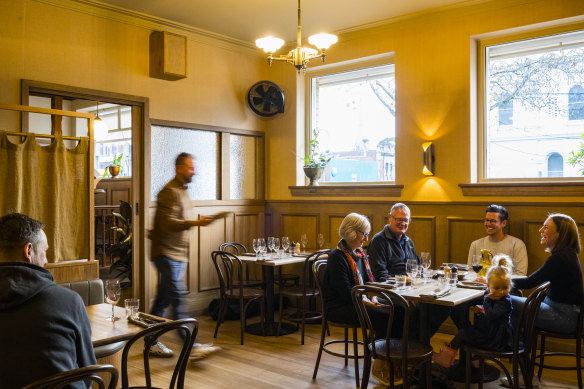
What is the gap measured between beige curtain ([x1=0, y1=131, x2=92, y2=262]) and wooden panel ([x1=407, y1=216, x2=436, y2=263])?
10.4 ft

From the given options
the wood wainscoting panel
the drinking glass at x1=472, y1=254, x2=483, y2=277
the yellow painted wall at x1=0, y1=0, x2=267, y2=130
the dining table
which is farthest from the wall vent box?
the drinking glass at x1=472, y1=254, x2=483, y2=277

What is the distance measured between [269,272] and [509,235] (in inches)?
89.8

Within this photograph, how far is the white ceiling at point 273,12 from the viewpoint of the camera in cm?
518

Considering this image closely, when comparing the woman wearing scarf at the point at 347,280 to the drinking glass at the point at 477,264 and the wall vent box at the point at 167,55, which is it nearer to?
the drinking glass at the point at 477,264

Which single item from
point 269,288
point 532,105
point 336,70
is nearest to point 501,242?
point 532,105

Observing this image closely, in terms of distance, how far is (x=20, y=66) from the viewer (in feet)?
15.0

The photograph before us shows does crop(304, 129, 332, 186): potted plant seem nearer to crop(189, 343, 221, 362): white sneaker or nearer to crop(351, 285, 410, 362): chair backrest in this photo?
crop(189, 343, 221, 362): white sneaker

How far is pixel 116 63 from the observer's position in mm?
5273

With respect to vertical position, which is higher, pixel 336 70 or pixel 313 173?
pixel 336 70

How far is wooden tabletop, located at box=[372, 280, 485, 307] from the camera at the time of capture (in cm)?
315

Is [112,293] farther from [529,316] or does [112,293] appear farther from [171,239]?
[529,316]

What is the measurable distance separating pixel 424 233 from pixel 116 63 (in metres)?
3.58

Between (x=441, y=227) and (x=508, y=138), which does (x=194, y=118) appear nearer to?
(x=441, y=227)

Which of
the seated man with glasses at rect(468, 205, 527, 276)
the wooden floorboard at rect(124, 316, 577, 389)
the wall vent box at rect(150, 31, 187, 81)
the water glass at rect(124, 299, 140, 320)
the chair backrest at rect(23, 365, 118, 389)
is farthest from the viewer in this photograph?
the wall vent box at rect(150, 31, 187, 81)
